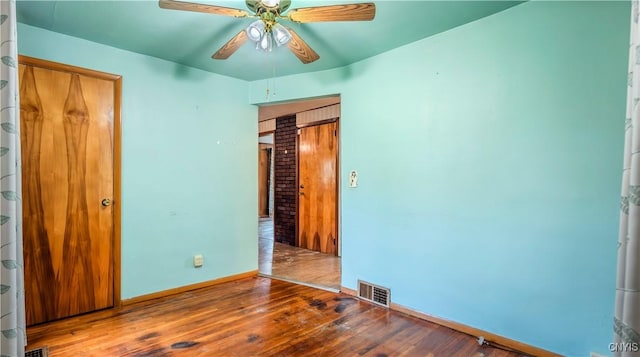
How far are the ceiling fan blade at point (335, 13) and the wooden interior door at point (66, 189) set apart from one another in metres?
2.01

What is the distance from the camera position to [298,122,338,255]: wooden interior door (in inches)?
186

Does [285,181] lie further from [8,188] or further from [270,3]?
[8,188]

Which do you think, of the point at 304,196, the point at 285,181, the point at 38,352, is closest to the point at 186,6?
the point at 38,352

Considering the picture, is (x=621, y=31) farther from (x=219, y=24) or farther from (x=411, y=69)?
(x=219, y=24)

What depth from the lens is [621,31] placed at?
1714mm

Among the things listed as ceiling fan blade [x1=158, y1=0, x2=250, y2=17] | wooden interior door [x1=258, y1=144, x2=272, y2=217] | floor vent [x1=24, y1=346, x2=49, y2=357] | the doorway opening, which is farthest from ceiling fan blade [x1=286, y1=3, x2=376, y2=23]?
wooden interior door [x1=258, y1=144, x2=272, y2=217]

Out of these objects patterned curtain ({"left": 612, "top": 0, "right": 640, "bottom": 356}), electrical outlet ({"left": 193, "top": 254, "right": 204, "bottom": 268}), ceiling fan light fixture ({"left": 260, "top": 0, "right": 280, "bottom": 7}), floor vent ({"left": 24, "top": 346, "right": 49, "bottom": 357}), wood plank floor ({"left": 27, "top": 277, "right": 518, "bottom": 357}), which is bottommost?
wood plank floor ({"left": 27, "top": 277, "right": 518, "bottom": 357})

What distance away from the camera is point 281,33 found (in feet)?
6.59

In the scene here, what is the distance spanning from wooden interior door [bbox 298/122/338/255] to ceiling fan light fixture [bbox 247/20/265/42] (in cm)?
276

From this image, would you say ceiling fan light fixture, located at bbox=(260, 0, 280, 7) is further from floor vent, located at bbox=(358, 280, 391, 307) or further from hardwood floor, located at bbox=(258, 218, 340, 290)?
hardwood floor, located at bbox=(258, 218, 340, 290)

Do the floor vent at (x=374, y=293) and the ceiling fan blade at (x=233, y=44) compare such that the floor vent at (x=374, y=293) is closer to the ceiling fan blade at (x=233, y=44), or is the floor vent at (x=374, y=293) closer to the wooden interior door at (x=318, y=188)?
the wooden interior door at (x=318, y=188)

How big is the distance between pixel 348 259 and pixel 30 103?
2.97 metres

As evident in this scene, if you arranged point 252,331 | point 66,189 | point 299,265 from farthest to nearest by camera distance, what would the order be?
point 299,265, point 66,189, point 252,331

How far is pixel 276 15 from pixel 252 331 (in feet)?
7.21
